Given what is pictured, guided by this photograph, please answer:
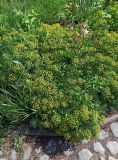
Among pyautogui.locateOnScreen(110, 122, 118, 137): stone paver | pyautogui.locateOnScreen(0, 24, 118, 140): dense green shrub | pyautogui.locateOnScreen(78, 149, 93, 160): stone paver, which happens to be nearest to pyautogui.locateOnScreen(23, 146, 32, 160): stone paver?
pyautogui.locateOnScreen(0, 24, 118, 140): dense green shrub

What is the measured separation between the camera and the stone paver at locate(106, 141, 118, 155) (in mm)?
5539

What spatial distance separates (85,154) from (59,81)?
95 cm

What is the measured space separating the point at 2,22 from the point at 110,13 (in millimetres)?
1546

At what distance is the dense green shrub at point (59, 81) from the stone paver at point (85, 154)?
0.88ft

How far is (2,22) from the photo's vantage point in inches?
262

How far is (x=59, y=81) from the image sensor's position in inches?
225

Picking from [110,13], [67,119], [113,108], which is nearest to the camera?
[67,119]

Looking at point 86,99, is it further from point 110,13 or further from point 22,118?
point 110,13

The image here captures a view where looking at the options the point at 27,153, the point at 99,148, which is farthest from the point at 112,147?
the point at 27,153

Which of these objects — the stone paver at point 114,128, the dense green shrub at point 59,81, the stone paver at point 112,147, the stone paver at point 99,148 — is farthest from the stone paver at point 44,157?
the stone paver at point 114,128

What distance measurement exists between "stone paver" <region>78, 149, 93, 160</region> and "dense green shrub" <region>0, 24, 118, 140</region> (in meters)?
0.27

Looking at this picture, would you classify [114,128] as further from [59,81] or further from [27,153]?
[27,153]

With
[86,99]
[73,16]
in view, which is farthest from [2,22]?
[86,99]

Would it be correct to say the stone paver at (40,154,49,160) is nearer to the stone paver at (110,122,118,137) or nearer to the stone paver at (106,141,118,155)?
the stone paver at (106,141,118,155)
